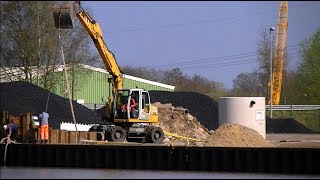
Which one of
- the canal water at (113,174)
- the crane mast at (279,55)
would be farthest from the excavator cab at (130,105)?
the crane mast at (279,55)

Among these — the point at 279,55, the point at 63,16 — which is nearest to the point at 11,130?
the point at 63,16

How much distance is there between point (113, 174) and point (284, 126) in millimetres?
38208

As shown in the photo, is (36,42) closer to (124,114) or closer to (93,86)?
(93,86)

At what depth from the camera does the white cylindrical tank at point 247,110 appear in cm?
3516

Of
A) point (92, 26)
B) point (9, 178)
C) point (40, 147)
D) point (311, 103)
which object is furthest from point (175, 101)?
point (9, 178)

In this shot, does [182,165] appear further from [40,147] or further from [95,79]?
[95,79]

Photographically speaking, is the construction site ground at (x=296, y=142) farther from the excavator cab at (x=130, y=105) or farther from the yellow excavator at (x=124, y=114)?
the excavator cab at (x=130, y=105)

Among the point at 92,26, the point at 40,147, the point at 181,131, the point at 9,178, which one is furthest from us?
the point at 181,131

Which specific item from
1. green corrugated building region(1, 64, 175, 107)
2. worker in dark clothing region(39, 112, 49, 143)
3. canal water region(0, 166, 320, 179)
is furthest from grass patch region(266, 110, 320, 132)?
canal water region(0, 166, 320, 179)

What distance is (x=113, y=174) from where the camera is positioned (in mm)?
22953

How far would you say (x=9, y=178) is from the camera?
20641 millimetres

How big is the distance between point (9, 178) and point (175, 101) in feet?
A: 117

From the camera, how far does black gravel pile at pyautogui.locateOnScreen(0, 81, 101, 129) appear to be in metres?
41.9

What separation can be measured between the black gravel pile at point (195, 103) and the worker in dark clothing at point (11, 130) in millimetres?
23216
